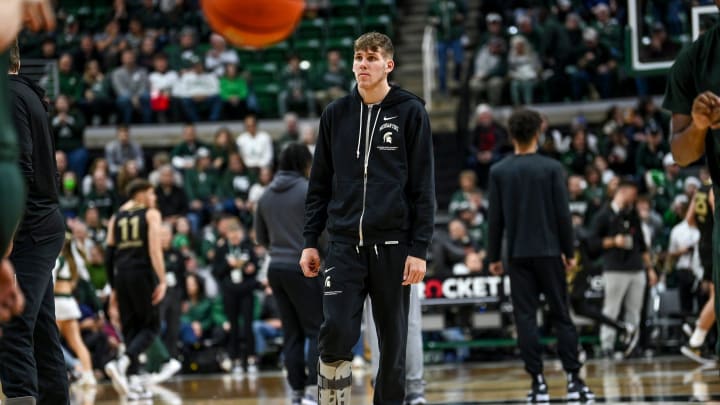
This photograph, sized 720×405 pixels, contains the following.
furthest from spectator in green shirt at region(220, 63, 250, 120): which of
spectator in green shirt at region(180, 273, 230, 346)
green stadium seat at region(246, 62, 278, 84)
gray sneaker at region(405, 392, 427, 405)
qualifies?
gray sneaker at region(405, 392, 427, 405)

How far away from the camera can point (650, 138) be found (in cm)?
1889

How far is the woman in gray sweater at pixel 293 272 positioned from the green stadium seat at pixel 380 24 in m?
13.9

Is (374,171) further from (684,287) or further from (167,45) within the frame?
(167,45)

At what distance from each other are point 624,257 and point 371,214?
28.7 feet

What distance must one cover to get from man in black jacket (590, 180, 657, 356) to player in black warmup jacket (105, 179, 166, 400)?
5.61 metres

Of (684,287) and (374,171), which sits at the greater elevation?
(374,171)

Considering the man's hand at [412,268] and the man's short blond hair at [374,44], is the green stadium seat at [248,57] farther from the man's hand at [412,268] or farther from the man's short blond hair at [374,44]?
the man's hand at [412,268]

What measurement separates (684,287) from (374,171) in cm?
959

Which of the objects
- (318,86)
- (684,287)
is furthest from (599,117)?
(684,287)

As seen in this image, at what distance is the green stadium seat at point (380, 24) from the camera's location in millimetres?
23219

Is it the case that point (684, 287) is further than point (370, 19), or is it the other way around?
point (370, 19)

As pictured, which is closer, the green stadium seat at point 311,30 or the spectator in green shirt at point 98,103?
the spectator in green shirt at point 98,103

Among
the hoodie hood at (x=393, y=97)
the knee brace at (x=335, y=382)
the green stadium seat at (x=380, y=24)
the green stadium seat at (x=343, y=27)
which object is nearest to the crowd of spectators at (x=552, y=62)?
the green stadium seat at (x=380, y=24)

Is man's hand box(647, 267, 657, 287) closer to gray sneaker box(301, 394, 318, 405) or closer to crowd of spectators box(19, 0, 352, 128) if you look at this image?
gray sneaker box(301, 394, 318, 405)
